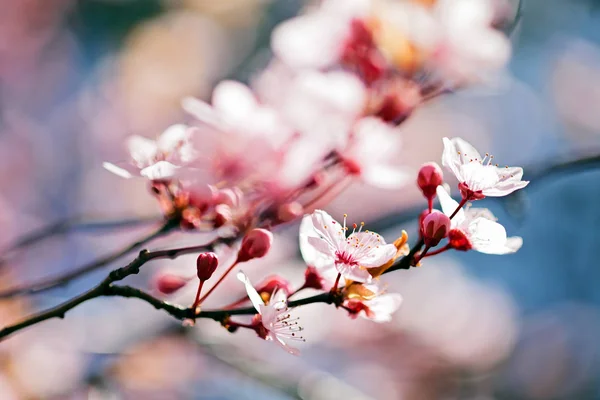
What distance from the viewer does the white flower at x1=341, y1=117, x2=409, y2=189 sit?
85 centimetres

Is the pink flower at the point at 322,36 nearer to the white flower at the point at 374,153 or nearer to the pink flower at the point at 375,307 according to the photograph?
the white flower at the point at 374,153

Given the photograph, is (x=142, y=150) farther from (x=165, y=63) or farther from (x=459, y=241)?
(x=165, y=63)

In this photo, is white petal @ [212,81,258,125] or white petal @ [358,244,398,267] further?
white petal @ [212,81,258,125]

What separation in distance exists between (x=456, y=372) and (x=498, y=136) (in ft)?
4.69

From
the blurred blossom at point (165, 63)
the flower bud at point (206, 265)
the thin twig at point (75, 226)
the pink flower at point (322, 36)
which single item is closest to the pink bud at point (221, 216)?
the flower bud at point (206, 265)

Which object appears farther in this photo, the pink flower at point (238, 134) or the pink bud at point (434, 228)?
the pink flower at point (238, 134)

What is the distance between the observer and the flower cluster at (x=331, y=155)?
1.83 ft

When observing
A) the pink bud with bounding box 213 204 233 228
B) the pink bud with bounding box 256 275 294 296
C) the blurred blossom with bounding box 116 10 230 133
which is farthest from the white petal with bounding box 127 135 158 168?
the blurred blossom with bounding box 116 10 230 133

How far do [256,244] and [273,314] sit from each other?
77mm

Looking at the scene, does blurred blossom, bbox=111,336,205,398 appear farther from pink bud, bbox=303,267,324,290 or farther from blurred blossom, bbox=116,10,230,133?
pink bud, bbox=303,267,324,290

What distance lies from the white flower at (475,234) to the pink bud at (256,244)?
174 millimetres

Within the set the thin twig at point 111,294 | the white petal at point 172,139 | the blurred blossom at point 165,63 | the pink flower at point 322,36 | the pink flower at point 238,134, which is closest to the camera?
the thin twig at point 111,294

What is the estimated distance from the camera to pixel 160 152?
71 centimetres

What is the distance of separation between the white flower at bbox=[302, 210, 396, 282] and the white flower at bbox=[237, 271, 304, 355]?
0.06 meters
